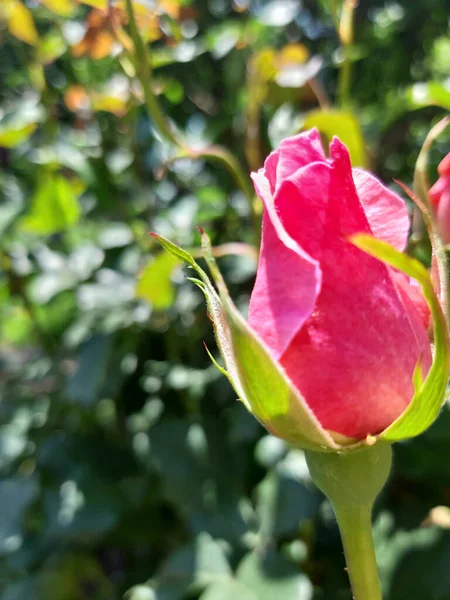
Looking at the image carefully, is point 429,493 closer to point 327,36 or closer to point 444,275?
point 444,275

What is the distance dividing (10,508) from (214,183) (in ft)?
2.10

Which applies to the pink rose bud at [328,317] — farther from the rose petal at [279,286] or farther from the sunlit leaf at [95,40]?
the sunlit leaf at [95,40]

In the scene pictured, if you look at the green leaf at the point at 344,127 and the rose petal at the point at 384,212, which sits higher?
the rose petal at the point at 384,212

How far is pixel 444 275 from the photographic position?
283 mm

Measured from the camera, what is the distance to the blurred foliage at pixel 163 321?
684mm

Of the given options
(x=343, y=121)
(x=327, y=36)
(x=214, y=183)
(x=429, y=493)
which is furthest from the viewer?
(x=327, y=36)

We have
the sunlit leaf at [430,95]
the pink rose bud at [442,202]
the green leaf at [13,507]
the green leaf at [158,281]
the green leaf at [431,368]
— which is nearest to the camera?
the green leaf at [431,368]

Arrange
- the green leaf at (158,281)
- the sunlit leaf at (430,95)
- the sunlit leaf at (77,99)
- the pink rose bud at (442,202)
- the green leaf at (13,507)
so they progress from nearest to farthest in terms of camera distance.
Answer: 1. the pink rose bud at (442,202)
2. the sunlit leaf at (430,95)
3. the green leaf at (158,281)
4. the green leaf at (13,507)
5. the sunlit leaf at (77,99)

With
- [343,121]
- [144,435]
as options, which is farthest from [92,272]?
[343,121]

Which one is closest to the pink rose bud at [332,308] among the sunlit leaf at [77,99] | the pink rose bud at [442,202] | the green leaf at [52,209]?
the pink rose bud at [442,202]

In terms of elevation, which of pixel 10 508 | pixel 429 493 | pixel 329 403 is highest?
pixel 329 403

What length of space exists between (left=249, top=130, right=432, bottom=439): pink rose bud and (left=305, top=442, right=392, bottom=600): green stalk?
0.02 m

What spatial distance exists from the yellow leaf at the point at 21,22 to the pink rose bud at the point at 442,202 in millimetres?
778

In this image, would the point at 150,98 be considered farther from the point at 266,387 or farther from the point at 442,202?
the point at 266,387
